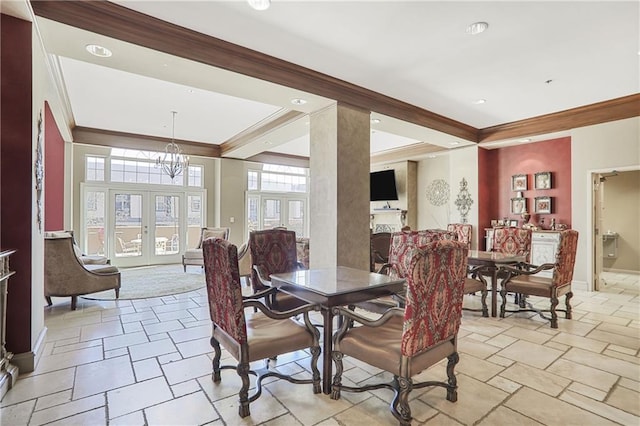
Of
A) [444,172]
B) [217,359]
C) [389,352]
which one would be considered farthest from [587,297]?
[217,359]

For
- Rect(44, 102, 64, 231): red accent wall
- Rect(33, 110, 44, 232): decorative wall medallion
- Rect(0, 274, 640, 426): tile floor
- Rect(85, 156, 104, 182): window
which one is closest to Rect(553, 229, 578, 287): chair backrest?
Rect(0, 274, 640, 426): tile floor

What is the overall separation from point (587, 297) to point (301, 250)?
4.60 meters

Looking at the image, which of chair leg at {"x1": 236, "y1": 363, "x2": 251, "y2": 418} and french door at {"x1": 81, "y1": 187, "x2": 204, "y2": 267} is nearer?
chair leg at {"x1": 236, "y1": 363, "x2": 251, "y2": 418}

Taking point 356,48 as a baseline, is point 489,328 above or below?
below

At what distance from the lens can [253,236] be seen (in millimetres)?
3334

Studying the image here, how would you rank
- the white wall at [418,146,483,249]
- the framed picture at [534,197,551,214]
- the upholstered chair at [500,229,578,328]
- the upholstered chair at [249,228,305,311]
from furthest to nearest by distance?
the white wall at [418,146,483,249] → the framed picture at [534,197,551,214] → the upholstered chair at [500,229,578,328] → the upholstered chair at [249,228,305,311]

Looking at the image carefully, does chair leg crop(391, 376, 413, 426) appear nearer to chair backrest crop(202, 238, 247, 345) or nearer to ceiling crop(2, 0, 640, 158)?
chair backrest crop(202, 238, 247, 345)

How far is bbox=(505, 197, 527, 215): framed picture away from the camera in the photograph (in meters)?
6.62

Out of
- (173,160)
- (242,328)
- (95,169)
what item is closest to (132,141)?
(95,169)

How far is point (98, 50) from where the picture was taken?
308 centimetres

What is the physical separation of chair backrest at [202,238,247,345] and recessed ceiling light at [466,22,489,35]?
9.65 ft

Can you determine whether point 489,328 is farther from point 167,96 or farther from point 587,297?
point 167,96

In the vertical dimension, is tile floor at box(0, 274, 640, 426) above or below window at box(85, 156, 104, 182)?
below

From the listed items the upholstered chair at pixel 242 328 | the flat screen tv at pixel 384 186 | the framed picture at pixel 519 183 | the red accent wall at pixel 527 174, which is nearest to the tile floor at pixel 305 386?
the upholstered chair at pixel 242 328
